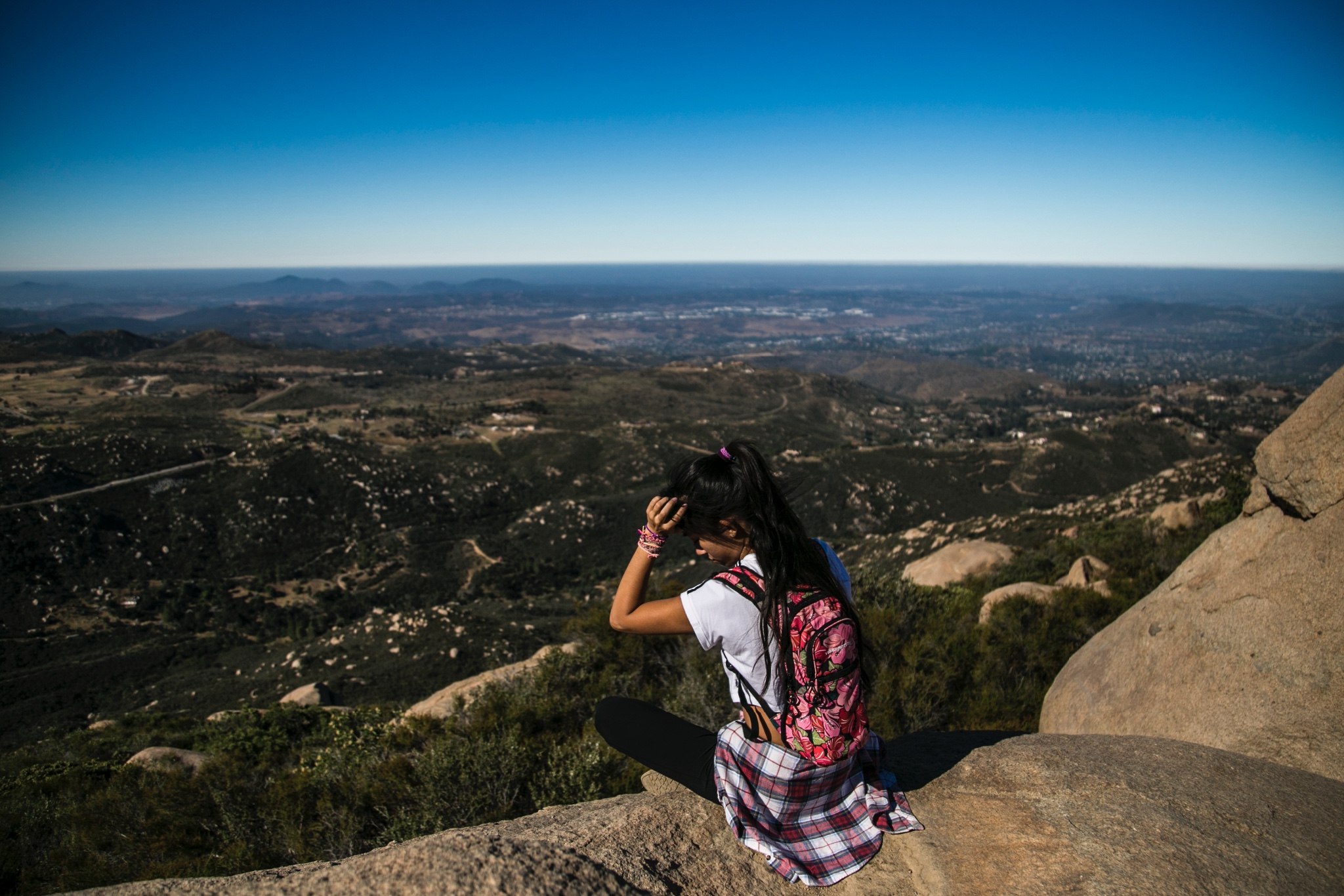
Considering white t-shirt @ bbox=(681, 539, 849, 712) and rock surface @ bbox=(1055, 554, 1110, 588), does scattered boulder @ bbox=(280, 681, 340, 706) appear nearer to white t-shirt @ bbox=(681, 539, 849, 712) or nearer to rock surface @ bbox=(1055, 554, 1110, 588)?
white t-shirt @ bbox=(681, 539, 849, 712)

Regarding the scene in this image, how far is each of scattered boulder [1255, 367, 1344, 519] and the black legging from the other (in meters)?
6.57

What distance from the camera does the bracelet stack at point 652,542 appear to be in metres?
3.49

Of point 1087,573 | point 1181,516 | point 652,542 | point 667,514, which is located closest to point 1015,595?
point 1087,573

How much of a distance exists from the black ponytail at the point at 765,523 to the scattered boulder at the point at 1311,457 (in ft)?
19.6

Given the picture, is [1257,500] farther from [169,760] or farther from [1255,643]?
[169,760]

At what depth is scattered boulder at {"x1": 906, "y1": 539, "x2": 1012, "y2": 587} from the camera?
20.5 m

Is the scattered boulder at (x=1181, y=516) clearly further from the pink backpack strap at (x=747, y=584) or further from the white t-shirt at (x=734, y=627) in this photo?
the pink backpack strap at (x=747, y=584)

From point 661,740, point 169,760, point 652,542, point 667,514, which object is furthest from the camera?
point 169,760

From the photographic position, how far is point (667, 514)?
3.30 metres

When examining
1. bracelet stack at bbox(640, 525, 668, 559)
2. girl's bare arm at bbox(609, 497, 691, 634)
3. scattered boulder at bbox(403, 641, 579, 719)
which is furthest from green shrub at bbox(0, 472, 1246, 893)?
bracelet stack at bbox(640, 525, 668, 559)

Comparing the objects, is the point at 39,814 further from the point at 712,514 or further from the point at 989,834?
the point at 989,834

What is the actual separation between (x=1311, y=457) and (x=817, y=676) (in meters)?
6.40

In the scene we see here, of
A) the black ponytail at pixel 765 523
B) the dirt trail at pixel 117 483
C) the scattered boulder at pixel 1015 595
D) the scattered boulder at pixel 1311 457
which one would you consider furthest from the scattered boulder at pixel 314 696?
the dirt trail at pixel 117 483

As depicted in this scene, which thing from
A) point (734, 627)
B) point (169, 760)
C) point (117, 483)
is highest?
point (734, 627)
